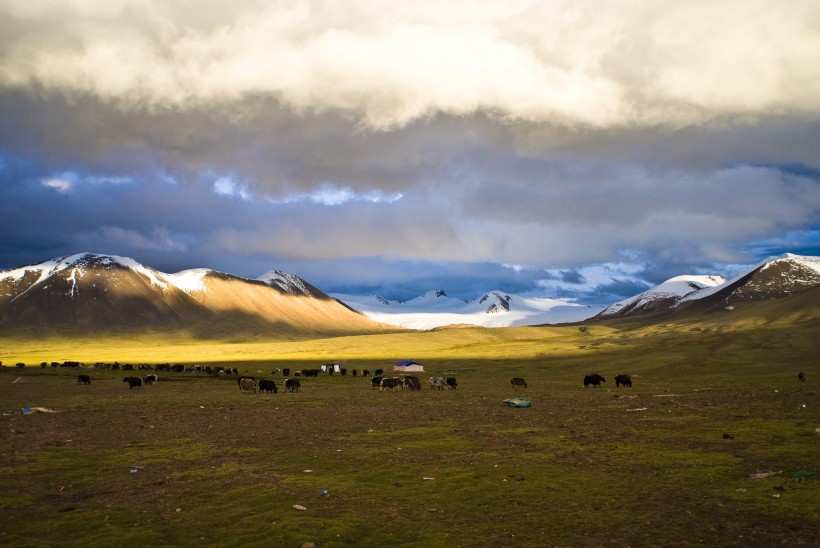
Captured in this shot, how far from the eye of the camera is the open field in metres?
14.1

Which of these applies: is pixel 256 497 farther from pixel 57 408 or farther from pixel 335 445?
pixel 57 408

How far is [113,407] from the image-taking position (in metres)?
42.1

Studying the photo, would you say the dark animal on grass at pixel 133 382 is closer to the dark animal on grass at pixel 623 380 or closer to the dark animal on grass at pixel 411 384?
the dark animal on grass at pixel 411 384

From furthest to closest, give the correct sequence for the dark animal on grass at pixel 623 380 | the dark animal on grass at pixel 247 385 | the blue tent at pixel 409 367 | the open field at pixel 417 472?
1. the blue tent at pixel 409 367
2. the dark animal on grass at pixel 623 380
3. the dark animal on grass at pixel 247 385
4. the open field at pixel 417 472

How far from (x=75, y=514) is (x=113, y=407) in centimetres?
2855

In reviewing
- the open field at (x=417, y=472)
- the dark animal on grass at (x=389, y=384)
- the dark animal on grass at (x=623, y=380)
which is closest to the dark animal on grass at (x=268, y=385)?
the dark animal on grass at (x=389, y=384)

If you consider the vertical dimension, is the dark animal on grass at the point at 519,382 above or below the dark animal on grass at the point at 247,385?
below

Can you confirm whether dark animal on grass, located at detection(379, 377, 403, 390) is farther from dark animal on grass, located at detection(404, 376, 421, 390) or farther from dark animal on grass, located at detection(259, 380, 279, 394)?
dark animal on grass, located at detection(259, 380, 279, 394)

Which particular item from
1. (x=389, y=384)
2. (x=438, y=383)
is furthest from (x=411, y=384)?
(x=438, y=383)

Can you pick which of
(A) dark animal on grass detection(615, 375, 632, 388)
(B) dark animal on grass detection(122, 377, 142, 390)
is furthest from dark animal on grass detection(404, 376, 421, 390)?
(B) dark animal on grass detection(122, 377, 142, 390)

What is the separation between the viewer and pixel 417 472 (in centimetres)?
2003

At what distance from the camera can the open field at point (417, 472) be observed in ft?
46.1

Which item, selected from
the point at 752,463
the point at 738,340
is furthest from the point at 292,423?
the point at 738,340

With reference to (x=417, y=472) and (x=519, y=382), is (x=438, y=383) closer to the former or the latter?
(x=519, y=382)
